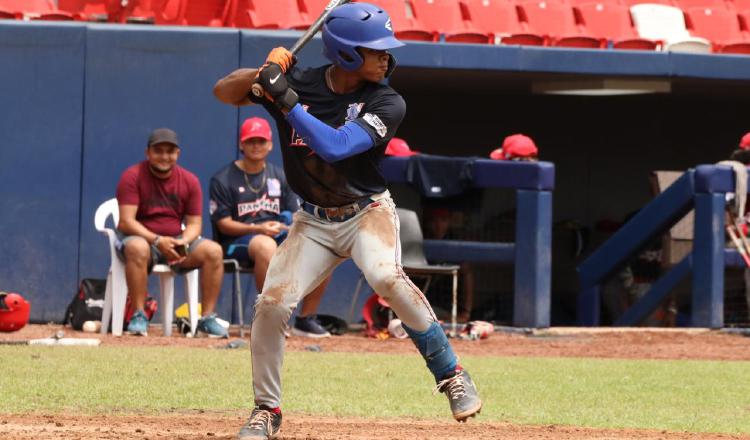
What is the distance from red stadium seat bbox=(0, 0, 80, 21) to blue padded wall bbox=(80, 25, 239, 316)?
1.11 metres

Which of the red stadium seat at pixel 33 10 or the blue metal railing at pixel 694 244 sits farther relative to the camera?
the red stadium seat at pixel 33 10

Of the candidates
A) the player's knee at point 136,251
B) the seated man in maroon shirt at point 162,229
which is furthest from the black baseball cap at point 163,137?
the player's knee at point 136,251

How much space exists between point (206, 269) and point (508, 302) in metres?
2.93

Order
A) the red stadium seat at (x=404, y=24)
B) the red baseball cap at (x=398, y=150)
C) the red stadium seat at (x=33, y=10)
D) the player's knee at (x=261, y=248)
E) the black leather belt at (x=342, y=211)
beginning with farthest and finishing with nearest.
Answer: the red stadium seat at (x=404, y=24)
the red stadium seat at (x=33, y=10)
the red baseball cap at (x=398, y=150)
the player's knee at (x=261, y=248)
the black leather belt at (x=342, y=211)

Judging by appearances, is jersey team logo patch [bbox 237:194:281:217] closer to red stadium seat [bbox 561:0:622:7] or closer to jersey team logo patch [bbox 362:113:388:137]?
jersey team logo patch [bbox 362:113:388:137]

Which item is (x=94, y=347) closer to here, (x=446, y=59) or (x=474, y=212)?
(x=474, y=212)

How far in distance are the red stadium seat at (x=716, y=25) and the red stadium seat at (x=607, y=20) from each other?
2.59ft

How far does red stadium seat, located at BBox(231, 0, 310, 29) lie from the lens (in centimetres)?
1281

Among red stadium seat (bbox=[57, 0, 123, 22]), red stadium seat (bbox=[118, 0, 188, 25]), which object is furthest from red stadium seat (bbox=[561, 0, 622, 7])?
red stadium seat (bbox=[57, 0, 123, 22])

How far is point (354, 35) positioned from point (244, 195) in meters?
5.47

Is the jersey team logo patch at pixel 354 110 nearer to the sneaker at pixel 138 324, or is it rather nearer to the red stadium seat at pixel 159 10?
the sneaker at pixel 138 324

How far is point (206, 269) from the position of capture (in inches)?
404

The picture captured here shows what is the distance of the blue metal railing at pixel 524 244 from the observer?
451 inches

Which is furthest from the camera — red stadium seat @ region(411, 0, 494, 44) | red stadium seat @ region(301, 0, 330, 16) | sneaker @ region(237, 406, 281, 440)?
red stadium seat @ region(411, 0, 494, 44)
